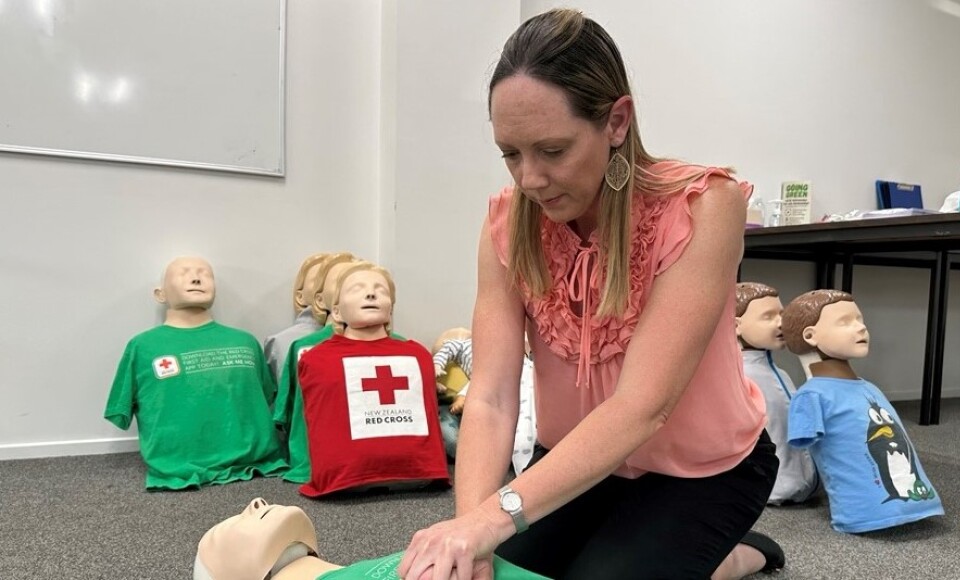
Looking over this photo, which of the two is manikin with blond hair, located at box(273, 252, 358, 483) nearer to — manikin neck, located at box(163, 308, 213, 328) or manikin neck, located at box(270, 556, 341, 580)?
manikin neck, located at box(163, 308, 213, 328)

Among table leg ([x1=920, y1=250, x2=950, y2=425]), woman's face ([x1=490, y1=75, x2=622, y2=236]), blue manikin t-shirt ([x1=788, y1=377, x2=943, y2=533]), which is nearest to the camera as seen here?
woman's face ([x1=490, y1=75, x2=622, y2=236])

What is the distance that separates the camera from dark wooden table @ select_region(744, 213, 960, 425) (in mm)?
2049

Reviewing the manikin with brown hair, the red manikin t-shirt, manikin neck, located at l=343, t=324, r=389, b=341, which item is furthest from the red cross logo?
the manikin with brown hair

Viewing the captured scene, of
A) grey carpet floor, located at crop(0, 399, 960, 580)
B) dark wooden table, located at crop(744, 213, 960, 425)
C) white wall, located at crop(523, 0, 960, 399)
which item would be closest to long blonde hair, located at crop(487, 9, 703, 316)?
grey carpet floor, located at crop(0, 399, 960, 580)

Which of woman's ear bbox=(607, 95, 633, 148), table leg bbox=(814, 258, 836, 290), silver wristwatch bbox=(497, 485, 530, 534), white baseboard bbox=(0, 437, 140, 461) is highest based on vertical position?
woman's ear bbox=(607, 95, 633, 148)

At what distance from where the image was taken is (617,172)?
2.79ft

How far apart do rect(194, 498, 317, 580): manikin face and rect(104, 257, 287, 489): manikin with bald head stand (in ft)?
Answer: 3.16

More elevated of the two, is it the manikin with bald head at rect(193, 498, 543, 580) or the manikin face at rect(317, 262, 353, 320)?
the manikin face at rect(317, 262, 353, 320)

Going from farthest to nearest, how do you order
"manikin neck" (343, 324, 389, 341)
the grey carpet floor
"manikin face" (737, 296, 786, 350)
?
"manikin neck" (343, 324, 389, 341), "manikin face" (737, 296, 786, 350), the grey carpet floor

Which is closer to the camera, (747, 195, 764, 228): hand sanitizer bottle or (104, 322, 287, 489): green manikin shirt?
(104, 322, 287, 489): green manikin shirt

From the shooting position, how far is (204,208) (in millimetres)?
2236

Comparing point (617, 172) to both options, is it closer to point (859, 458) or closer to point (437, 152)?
point (859, 458)

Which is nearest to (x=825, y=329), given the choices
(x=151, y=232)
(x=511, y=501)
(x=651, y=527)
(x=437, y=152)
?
(x=651, y=527)

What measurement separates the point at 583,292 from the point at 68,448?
6.32 ft
